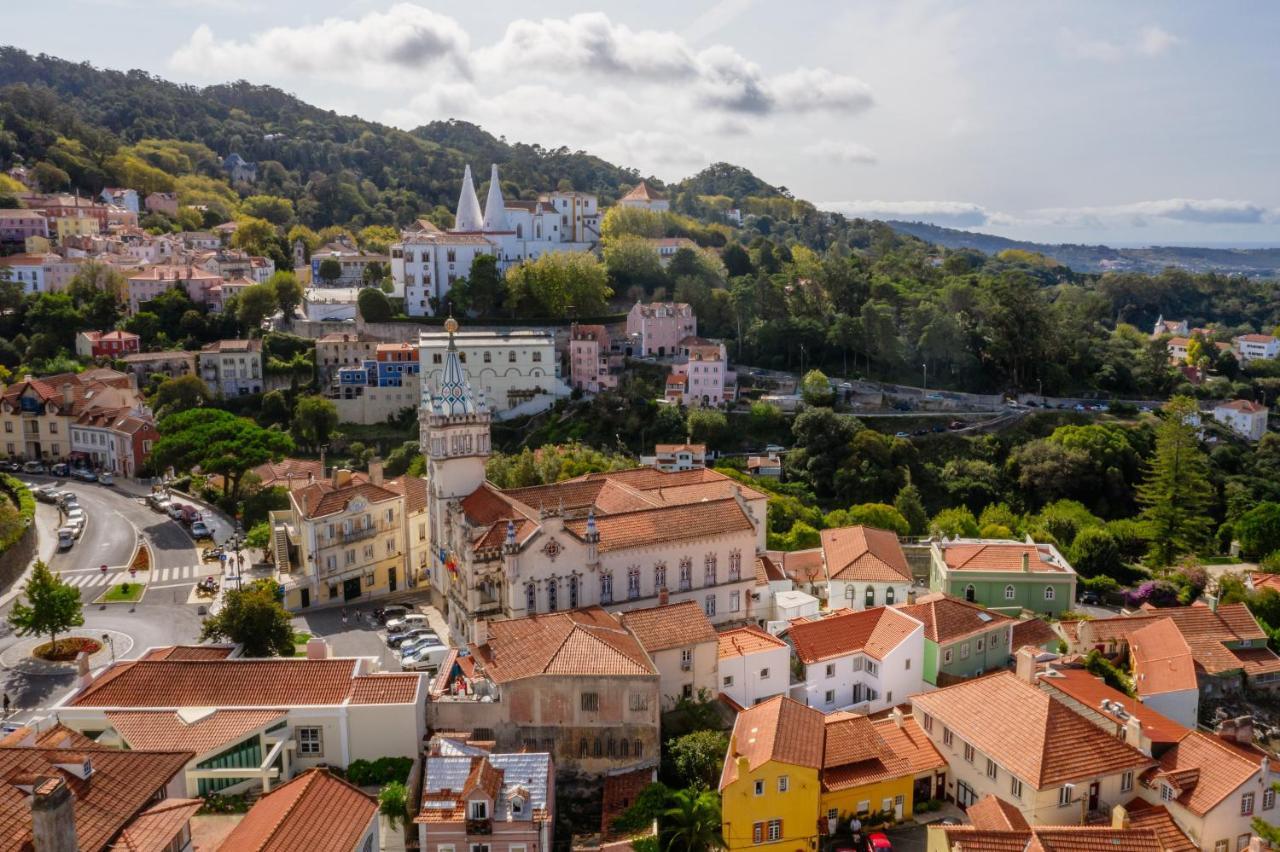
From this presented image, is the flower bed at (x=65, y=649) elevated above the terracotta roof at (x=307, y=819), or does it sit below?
below

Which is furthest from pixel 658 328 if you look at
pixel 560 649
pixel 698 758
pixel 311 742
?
pixel 311 742

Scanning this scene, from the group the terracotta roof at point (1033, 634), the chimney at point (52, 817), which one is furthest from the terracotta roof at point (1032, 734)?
the chimney at point (52, 817)

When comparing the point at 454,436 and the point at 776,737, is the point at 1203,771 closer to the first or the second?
the point at 776,737

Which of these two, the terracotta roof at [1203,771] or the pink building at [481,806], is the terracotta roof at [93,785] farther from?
the terracotta roof at [1203,771]

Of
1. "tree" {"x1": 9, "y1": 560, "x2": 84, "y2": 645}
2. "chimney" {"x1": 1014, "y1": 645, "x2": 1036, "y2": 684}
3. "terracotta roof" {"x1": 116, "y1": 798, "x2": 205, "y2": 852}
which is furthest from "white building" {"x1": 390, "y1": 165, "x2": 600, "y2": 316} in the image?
"terracotta roof" {"x1": 116, "y1": 798, "x2": 205, "y2": 852}

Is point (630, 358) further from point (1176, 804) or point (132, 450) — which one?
point (1176, 804)

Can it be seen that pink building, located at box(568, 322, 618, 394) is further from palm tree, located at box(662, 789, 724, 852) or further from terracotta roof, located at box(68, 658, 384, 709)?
palm tree, located at box(662, 789, 724, 852)
